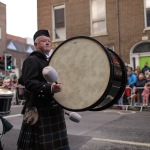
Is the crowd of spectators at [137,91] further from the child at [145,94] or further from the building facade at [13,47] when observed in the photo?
the building facade at [13,47]

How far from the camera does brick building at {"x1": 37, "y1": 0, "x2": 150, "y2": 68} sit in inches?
584

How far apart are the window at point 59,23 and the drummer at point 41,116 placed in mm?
14513

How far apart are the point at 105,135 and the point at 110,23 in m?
10.4

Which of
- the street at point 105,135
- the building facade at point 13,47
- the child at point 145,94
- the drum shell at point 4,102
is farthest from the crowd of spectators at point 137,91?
the building facade at point 13,47

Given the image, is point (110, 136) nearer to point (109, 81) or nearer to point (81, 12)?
point (109, 81)

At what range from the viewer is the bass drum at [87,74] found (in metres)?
2.55

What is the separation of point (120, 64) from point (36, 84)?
2.68ft

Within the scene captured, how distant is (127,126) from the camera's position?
714 cm

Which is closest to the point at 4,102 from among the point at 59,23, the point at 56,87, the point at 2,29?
the point at 56,87

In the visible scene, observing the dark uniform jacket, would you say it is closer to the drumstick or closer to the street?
the drumstick

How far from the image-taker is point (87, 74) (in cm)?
266

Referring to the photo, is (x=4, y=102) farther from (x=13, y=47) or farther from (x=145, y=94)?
(x=13, y=47)

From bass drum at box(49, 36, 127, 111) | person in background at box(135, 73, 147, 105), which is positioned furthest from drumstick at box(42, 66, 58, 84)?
person in background at box(135, 73, 147, 105)

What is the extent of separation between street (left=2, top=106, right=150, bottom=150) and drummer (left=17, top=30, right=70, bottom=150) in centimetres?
236
